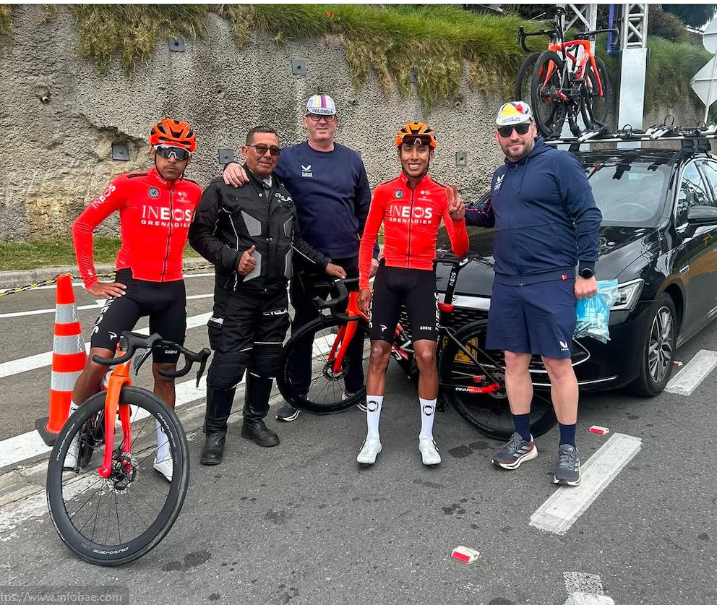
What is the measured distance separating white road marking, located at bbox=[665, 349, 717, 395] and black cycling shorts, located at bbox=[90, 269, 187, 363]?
3.72m

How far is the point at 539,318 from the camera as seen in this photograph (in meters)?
3.67

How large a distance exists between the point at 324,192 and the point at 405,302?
3.43 ft

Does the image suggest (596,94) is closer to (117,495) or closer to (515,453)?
(515,453)

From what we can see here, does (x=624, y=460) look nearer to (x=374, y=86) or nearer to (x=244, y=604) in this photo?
(x=244, y=604)

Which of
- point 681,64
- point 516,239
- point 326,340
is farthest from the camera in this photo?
point 681,64

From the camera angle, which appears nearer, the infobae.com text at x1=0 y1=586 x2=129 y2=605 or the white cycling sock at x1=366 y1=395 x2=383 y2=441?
the infobae.com text at x1=0 y1=586 x2=129 y2=605

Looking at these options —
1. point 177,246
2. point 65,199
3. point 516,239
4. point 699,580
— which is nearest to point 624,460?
point 699,580

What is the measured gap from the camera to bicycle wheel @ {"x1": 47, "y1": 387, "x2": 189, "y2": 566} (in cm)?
296

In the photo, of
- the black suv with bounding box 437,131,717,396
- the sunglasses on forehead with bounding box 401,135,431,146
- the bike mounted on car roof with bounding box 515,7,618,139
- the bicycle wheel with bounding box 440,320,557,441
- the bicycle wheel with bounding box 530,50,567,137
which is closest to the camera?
the sunglasses on forehead with bounding box 401,135,431,146

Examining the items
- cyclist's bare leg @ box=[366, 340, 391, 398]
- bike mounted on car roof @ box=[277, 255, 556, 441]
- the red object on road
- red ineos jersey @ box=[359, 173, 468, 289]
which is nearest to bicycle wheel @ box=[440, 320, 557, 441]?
bike mounted on car roof @ box=[277, 255, 556, 441]

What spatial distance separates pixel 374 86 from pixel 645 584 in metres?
13.2

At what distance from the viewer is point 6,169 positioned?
1106 cm

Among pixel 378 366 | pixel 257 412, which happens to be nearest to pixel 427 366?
pixel 378 366

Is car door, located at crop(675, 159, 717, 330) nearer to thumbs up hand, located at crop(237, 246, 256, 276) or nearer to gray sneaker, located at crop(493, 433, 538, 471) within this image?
gray sneaker, located at crop(493, 433, 538, 471)
